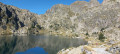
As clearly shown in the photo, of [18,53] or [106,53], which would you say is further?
[18,53]

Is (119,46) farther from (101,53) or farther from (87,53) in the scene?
(87,53)

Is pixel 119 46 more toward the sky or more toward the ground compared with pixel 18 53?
more toward the sky

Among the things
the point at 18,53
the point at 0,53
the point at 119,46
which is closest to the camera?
the point at 119,46

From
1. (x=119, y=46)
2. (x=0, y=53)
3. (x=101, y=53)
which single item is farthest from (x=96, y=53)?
(x=0, y=53)

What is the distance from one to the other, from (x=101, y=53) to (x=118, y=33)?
Answer: 557 ft

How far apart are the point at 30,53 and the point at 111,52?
2583 inches

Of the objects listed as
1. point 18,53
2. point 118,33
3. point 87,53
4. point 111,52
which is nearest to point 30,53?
point 18,53

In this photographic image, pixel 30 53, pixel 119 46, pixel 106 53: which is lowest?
pixel 30 53

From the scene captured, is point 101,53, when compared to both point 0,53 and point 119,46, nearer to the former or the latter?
point 119,46

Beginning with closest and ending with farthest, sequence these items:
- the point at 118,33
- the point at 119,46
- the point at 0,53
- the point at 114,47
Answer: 1. the point at 119,46
2. the point at 114,47
3. the point at 0,53
4. the point at 118,33

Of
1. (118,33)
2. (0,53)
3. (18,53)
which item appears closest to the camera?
(0,53)

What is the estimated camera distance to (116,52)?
134ft

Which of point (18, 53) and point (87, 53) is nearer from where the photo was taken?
point (87, 53)

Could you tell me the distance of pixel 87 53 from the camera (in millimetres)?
43750
